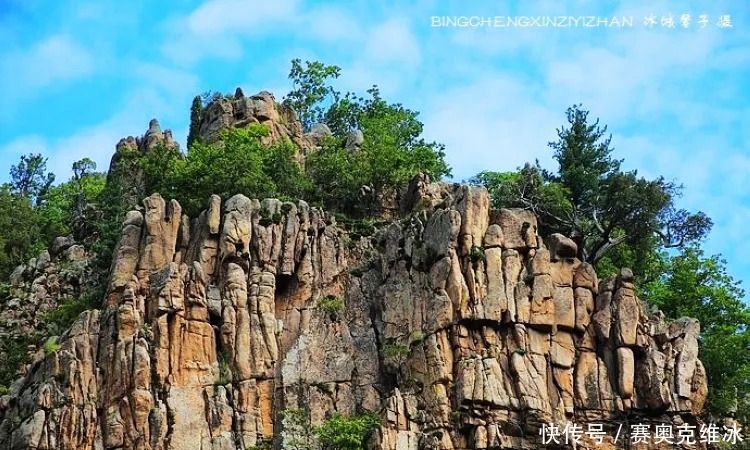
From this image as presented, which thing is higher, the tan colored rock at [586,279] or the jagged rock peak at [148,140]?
the jagged rock peak at [148,140]

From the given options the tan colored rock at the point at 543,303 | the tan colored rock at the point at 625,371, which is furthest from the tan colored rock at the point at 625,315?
the tan colored rock at the point at 543,303

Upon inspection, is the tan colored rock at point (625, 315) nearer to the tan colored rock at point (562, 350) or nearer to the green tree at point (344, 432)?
the tan colored rock at point (562, 350)

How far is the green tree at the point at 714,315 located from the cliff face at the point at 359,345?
3.52 meters

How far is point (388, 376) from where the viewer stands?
172 ft

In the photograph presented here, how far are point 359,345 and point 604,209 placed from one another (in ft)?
43.6

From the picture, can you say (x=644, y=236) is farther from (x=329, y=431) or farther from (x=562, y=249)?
(x=329, y=431)

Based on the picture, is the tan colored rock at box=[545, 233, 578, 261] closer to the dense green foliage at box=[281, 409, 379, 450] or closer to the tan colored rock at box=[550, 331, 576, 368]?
the tan colored rock at box=[550, 331, 576, 368]

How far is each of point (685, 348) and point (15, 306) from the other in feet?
95.0

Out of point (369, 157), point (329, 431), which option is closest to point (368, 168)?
point (369, 157)

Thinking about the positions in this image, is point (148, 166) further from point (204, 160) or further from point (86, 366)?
point (86, 366)

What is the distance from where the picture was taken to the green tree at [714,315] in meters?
55.4

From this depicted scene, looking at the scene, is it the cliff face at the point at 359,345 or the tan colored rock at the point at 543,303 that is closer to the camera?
the cliff face at the point at 359,345

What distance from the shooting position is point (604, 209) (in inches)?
2355

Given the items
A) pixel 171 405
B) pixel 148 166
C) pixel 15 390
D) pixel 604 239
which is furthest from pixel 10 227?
pixel 604 239
